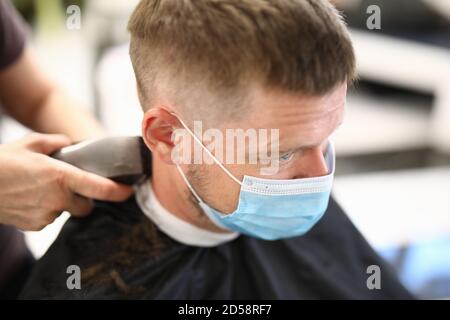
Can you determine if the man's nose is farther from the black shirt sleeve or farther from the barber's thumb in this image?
the black shirt sleeve

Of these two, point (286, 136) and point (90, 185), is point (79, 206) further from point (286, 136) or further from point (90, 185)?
point (286, 136)

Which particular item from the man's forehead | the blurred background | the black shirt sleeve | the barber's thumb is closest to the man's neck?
the barber's thumb

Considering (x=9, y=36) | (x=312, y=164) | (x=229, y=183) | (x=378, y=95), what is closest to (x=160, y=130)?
(x=229, y=183)

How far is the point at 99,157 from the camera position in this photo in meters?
1.11

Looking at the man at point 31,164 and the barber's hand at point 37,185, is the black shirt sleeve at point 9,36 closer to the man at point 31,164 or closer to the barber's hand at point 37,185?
the man at point 31,164

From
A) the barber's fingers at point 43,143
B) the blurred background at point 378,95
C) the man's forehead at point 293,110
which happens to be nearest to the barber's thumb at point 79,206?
the barber's fingers at point 43,143

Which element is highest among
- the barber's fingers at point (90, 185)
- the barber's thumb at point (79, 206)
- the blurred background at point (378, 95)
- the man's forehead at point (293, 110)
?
the man's forehead at point (293, 110)

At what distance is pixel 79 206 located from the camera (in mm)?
1137

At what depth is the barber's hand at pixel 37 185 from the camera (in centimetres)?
104

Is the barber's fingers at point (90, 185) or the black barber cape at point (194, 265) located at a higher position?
the barber's fingers at point (90, 185)

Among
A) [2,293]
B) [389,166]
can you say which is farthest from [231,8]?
[389,166]

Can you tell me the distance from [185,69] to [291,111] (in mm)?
176

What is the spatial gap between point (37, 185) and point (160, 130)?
0.77ft

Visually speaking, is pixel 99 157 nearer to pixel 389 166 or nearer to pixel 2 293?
pixel 2 293
